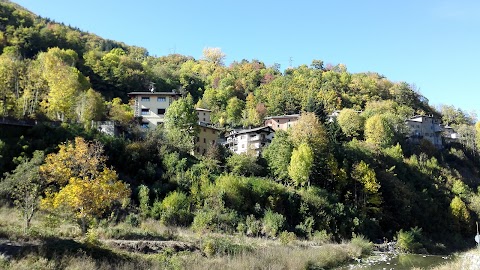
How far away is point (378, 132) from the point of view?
6662 centimetres

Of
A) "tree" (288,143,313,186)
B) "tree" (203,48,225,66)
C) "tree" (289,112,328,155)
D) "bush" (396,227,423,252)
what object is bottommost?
"bush" (396,227,423,252)

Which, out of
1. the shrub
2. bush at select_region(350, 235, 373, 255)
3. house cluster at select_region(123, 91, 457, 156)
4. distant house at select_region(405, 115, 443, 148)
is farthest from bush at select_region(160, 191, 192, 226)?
distant house at select_region(405, 115, 443, 148)

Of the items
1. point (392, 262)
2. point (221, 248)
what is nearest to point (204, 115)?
point (392, 262)

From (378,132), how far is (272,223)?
38.5 m

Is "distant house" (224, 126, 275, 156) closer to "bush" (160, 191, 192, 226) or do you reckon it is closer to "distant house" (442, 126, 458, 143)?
"bush" (160, 191, 192, 226)

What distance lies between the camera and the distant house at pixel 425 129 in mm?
80500

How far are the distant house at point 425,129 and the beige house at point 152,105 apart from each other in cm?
5202

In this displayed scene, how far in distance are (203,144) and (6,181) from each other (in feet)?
100

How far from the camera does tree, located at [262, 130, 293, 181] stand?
46156 mm

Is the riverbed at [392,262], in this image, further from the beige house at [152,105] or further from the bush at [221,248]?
the beige house at [152,105]

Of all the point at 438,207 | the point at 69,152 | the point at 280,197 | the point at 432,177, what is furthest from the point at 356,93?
the point at 69,152

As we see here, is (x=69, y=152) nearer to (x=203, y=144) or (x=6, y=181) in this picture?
(x=6, y=181)

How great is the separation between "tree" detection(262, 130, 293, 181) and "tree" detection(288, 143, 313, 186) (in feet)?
5.04

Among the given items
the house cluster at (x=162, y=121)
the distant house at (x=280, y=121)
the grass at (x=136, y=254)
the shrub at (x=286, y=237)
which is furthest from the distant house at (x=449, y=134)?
the shrub at (x=286, y=237)
